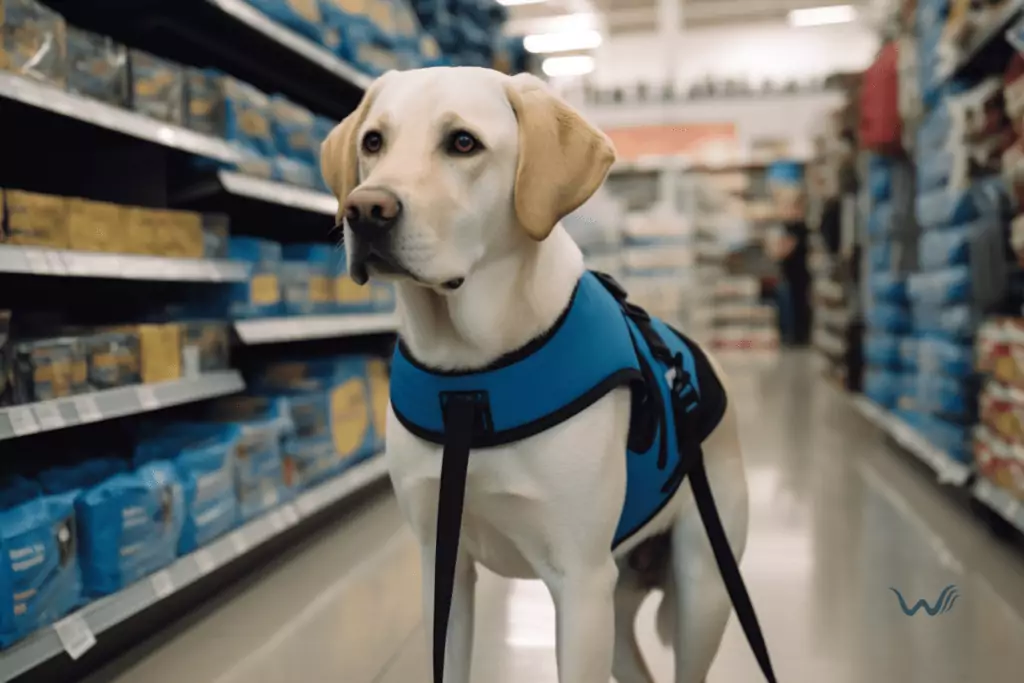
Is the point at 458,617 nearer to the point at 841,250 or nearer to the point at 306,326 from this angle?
the point at 306,326

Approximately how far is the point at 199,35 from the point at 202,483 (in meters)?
1.49

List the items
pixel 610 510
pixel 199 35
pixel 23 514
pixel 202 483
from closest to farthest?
1. pixel 610 510
2. pixel 23 514
3. pixel 202 483
4. pixel 199 35

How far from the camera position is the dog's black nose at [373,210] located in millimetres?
979

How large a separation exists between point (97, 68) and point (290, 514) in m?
1.41

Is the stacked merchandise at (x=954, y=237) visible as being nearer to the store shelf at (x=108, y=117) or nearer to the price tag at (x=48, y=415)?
the store shelf at (x=108, y=117)

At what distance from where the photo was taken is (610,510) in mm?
1116

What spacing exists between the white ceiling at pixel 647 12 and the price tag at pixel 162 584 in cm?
1162

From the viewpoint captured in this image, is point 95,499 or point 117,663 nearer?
point 95,499

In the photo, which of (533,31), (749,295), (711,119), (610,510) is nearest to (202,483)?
(610,510)

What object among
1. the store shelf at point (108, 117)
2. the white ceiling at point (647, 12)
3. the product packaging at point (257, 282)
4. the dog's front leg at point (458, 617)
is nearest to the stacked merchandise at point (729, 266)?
the white ceiling at point (647, 12)

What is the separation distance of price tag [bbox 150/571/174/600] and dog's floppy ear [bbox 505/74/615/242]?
4.74ft

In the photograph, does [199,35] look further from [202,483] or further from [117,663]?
[117,663]

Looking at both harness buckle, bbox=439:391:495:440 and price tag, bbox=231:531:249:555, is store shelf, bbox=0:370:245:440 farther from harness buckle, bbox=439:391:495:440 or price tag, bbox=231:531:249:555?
harness buckle, bbox=439:391:495:440

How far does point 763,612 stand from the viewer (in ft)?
7.10
